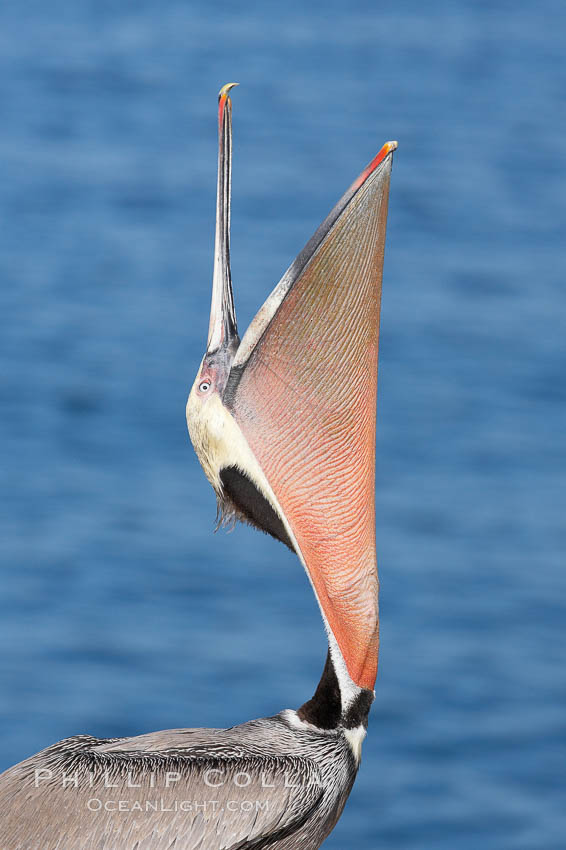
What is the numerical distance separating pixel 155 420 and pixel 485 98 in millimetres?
5428

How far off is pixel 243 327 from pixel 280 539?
693cm

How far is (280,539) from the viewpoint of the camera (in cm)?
333

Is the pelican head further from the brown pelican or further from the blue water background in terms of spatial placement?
the blue water background

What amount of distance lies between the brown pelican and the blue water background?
135 inches

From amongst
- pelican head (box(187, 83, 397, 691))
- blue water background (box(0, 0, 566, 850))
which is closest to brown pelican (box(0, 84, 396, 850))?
pelican head (box(187, 83, 397, 691))

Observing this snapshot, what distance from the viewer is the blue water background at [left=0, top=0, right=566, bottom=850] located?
7.31 meters

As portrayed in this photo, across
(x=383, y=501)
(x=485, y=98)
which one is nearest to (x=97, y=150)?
(x=485, y=98)

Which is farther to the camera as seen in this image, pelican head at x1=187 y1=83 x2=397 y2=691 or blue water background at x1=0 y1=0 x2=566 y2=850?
blue water background at x1=0 y1=0 x2=566 y2=850

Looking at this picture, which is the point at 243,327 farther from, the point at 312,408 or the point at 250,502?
the point at 312,408

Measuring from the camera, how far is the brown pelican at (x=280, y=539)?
3143mm

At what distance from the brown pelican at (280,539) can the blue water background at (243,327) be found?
3.43 metres

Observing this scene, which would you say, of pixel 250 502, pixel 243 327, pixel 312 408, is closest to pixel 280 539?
pixel 250 502

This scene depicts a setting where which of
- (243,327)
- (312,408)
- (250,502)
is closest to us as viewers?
(312,408)

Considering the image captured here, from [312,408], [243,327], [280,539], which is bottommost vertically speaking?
[280,539]
